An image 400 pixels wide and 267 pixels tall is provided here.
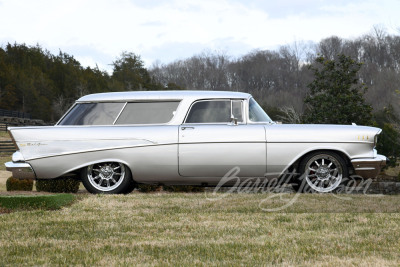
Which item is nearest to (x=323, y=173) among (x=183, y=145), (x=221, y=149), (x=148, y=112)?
(x=221, y=149)

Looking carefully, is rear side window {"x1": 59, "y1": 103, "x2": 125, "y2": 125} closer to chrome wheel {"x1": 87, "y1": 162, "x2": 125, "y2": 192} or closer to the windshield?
chrome wheel {"x1": 87, "y1": 162, "x2": 125, "y2": 192}

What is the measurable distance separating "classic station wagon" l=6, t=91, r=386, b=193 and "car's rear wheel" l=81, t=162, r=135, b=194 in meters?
0.02

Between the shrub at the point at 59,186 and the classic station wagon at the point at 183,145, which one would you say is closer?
the classic station wagon at the point at 183,145

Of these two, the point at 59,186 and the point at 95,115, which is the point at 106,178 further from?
the point at 59,186

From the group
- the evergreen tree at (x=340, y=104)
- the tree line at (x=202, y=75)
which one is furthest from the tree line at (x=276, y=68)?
the evergreen tree at (x=340, y=104)

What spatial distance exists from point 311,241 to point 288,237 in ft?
0.95

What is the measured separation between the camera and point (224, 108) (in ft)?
32.7

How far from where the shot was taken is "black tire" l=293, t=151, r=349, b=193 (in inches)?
384

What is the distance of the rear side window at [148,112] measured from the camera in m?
9.95

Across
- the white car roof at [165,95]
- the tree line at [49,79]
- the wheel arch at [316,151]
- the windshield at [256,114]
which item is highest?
the tree line at [49,79]

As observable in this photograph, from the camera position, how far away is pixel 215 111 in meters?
9.95

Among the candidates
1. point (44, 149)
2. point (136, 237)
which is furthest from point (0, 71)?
point (136, 237)

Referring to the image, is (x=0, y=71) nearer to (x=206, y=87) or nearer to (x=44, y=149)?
(x=206, y=87)

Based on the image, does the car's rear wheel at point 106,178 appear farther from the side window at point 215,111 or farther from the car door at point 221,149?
the side window at point 215,111
